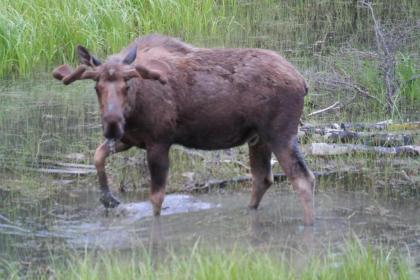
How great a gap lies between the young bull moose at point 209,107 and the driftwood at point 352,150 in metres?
1.23

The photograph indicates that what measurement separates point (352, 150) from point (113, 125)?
3.13 m

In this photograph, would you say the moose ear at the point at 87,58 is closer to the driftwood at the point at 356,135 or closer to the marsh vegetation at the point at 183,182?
the marsh vegetation at the point at 183,182

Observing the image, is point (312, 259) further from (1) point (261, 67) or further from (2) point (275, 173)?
(2) point (275, 173)

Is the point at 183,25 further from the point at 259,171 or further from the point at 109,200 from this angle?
the point at 109,200

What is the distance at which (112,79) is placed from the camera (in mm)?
8672

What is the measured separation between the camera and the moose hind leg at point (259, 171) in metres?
9.77

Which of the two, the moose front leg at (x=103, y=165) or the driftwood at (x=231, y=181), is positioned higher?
the moose front leg at (x=103, y=165)

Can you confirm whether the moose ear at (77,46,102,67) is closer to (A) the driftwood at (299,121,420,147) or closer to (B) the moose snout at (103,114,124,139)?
(B) the moose snout at (103,114,124,139)

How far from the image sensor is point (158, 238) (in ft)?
28.7

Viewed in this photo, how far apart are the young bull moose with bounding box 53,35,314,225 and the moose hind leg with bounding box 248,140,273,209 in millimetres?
90

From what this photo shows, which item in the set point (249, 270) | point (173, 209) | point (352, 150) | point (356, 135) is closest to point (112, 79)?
point (173, 209)

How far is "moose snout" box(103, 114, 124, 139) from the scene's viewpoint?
334 inches

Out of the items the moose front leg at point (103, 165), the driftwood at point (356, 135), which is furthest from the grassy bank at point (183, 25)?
the moose front leg at point (103, 165)

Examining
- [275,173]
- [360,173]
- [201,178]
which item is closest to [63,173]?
[201,178]
